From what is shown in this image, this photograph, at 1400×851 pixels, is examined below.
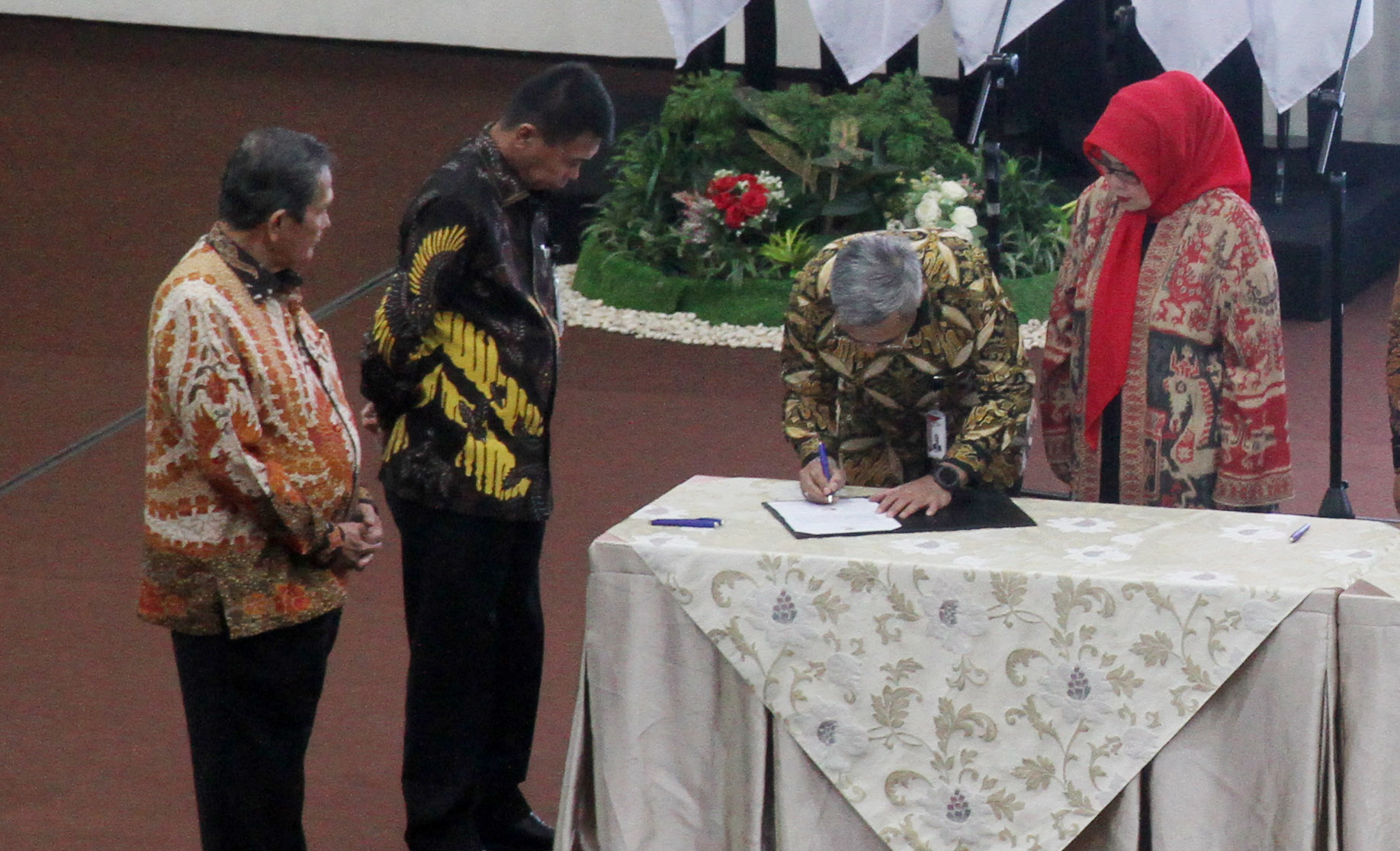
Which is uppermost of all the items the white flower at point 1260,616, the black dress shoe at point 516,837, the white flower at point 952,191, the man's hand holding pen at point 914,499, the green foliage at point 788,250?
the white flower at point 952,191

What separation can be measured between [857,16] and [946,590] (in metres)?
4.02

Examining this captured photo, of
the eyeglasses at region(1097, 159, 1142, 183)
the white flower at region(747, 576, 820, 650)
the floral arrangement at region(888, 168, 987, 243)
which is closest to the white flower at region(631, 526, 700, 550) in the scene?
the white flower at region(747, 576, 820, 650)

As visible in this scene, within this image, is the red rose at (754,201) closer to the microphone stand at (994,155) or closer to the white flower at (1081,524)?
the microphone stand at (994,155)

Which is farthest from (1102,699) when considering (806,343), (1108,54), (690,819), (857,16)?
(1108,54)

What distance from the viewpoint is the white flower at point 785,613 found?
7.93 ft

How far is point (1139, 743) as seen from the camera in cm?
231

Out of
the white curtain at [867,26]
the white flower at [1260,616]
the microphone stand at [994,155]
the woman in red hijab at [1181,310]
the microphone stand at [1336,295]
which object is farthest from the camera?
the white curtain at [867,26]

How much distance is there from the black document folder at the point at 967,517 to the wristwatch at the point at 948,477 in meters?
0.03

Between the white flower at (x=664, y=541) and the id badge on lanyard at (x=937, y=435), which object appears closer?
the white flower at (x=664, y=541)

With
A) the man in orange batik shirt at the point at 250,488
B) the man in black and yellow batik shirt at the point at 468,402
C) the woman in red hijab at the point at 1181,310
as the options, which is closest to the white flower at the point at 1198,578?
the woman in red hijab at the point at 1181,310

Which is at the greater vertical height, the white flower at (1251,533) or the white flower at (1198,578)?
the white flower at (1251,533)

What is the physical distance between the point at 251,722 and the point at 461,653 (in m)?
0.44

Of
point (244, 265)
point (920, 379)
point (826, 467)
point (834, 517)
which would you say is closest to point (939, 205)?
point (920, 379)

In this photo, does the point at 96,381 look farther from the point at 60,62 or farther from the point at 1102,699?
the point at 60,62
